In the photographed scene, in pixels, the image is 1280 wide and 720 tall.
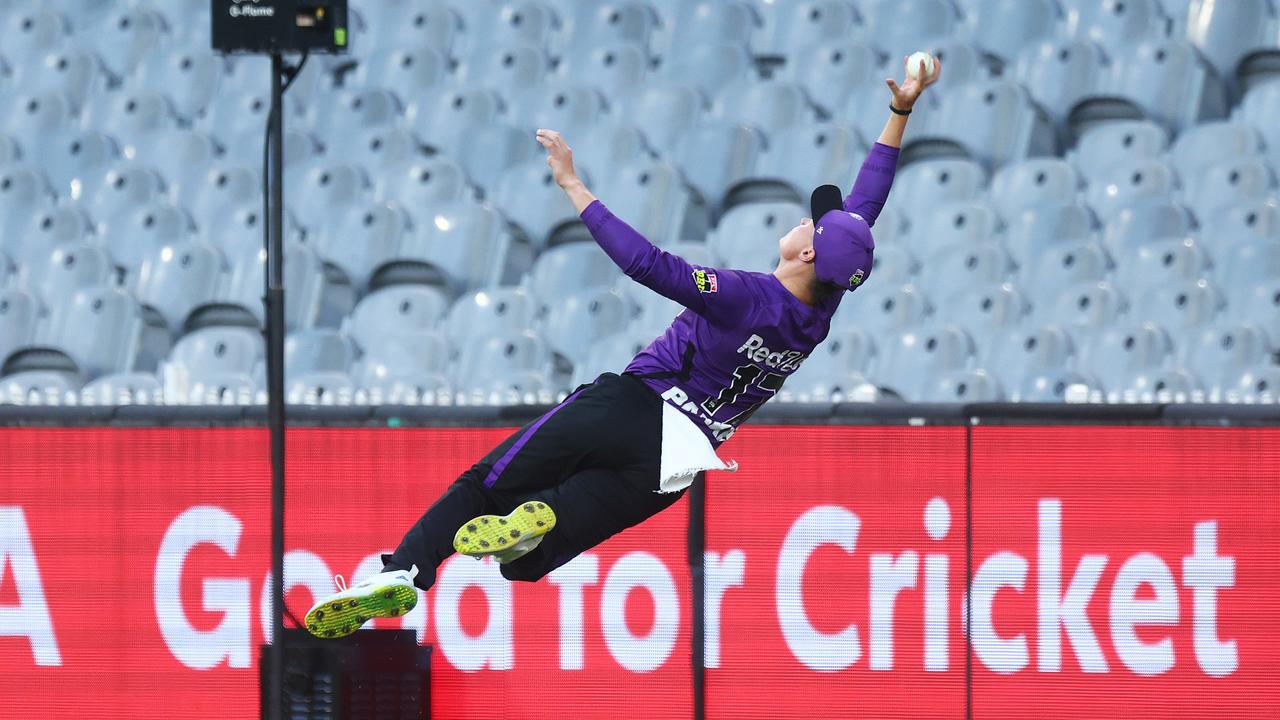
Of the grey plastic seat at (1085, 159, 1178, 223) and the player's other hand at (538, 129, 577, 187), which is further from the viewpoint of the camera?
the grey plastic seat at (1085, 159, 1178, 223)

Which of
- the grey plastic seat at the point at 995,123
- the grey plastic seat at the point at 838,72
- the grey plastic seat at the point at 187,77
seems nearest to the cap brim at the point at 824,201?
the grey plastic seat at the point at 995,123

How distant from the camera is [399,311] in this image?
10.4 m

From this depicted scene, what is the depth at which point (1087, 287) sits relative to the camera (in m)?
9.31

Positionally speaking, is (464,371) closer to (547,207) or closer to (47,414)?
(547,207)

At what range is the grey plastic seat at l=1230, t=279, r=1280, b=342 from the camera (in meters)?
9.09

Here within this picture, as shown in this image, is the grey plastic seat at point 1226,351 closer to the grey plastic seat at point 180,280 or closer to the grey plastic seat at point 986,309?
the grey plastic seat at point 986,309

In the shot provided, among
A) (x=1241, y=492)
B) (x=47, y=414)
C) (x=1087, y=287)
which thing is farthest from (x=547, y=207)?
(x=1241, y=492)

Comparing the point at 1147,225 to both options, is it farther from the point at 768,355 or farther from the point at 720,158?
the point at 768,355

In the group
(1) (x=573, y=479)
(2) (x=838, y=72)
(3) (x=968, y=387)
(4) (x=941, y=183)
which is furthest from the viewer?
(2) (x=838, y=72)

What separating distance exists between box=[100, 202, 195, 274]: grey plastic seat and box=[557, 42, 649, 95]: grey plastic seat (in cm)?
284

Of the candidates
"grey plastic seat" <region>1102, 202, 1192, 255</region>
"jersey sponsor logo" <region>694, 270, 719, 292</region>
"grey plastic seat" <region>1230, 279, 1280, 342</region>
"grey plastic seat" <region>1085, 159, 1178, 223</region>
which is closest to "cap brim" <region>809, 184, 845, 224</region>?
"jersey sponsor logo" <region>694, 270, 719, 292</region>

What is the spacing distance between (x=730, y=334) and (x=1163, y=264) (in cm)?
530

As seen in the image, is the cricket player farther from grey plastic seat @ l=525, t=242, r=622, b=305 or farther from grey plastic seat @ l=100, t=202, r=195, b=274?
grey plastic seat @ l=100, t=202, r=195, b=274

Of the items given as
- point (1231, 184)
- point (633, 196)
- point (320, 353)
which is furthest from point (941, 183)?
point (320, 353)
